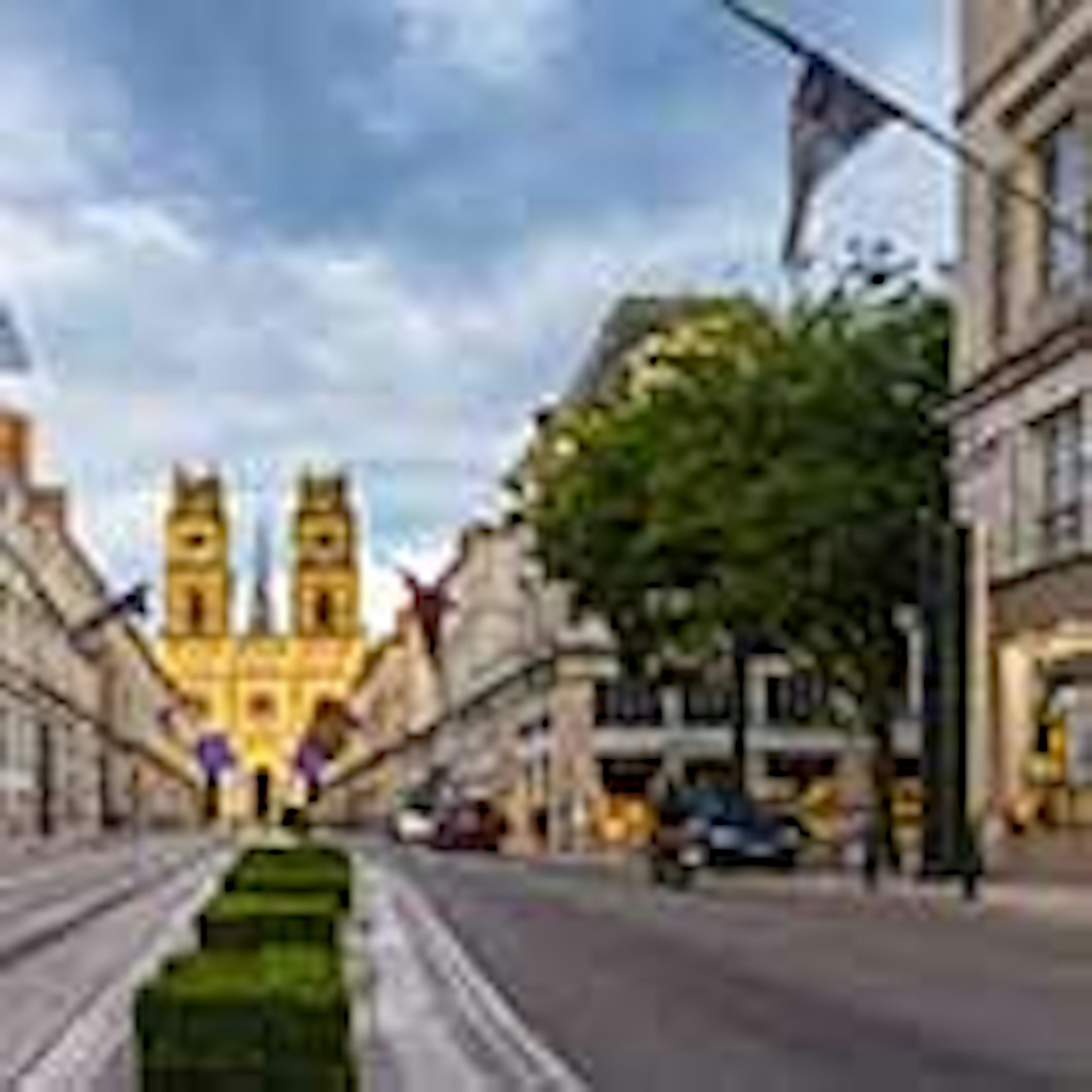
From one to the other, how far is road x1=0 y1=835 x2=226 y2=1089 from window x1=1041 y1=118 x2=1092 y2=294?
1897 centimetres

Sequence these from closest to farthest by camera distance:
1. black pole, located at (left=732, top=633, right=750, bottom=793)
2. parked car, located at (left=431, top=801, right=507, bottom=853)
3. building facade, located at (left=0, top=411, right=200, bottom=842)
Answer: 1. black pole, located at (left=732, top=633, right=750, bottom=793)
2. parked car, located at (left=431, top=801, right=507, bottom=853)
3. building facade, located at (left=0, top=411, right=200, bottom=842)

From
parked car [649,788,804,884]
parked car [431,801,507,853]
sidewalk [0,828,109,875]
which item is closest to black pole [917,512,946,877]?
parked car [649,788,804,884]

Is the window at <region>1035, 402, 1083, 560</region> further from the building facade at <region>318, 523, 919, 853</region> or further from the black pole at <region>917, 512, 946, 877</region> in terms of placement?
the building facade at <region>318, 523, 919, 853</region>

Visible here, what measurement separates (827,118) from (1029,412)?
31.6 metres

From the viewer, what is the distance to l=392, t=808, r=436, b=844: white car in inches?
4919

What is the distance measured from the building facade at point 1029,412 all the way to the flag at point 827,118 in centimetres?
2516

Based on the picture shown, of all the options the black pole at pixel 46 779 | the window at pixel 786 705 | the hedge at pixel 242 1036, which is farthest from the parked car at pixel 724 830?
the black pole at pixel 46 779

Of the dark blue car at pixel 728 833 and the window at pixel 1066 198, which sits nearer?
the window at pixel 1066 198

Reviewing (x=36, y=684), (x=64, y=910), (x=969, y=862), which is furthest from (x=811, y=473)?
(x=36, y=684)

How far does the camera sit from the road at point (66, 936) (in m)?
24.9

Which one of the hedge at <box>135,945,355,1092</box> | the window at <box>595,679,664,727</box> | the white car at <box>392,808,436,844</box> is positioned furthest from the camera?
the window at <box>595,679,664,727</box>

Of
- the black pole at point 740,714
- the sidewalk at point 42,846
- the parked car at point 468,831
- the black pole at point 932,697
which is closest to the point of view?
the black pole at point 932,697

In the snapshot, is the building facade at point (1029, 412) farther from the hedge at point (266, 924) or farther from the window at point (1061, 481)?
the hedge at point (266, 924)

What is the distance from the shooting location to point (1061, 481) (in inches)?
2534
